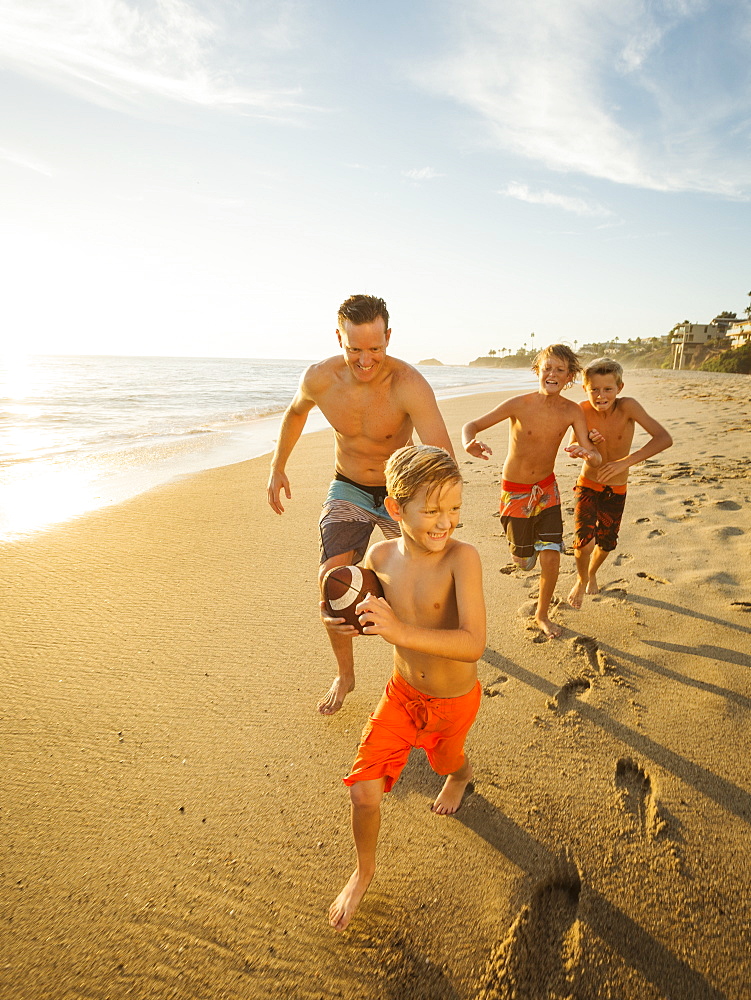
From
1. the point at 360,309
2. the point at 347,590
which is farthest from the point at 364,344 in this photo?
the point at 347,590

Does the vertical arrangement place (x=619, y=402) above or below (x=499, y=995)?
above

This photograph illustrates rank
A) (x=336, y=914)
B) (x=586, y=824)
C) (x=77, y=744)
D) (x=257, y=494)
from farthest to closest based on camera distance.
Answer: (x=257, y=494)
(x=77, y=744)
(x=586, y=824)
(x=336, y=914)

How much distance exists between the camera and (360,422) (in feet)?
10.1

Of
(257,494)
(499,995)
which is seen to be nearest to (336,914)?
(499,995)

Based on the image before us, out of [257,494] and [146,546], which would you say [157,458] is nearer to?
[257,494]

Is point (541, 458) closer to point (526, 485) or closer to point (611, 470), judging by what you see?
point (526, 485)

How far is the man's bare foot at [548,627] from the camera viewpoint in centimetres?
349

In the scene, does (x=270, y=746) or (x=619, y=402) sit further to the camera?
(x=619, y=402)

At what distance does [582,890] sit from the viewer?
188 cm

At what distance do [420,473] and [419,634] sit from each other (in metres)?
0.55

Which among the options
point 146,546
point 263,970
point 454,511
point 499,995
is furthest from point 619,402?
point 146,546

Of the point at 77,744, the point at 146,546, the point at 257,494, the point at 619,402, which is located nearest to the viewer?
the point at 77,744

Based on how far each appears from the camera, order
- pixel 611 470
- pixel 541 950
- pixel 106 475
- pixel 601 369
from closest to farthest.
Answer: pixel 541 950, pixel 611 470, pixel 601 369, pixel 106 475

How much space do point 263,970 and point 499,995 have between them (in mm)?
737
